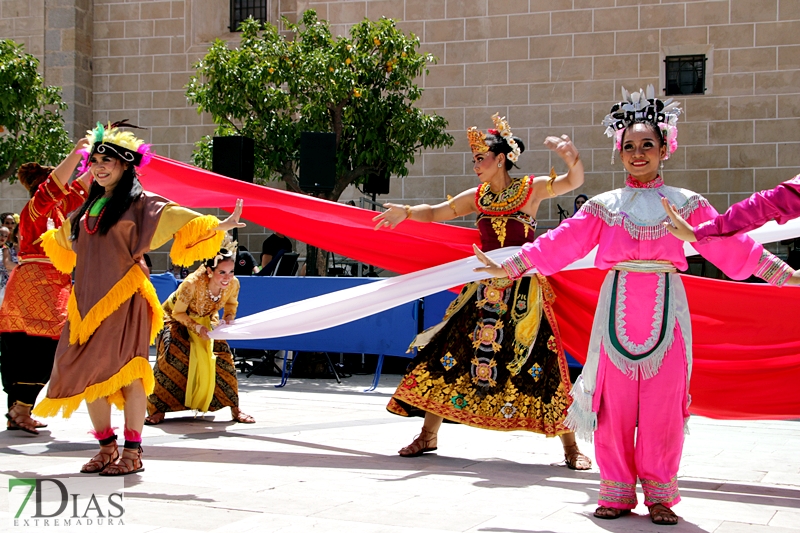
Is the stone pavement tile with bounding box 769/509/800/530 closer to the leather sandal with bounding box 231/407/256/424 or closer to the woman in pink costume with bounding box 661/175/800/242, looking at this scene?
the woman in pink costume with bounding box 661/175/800/242

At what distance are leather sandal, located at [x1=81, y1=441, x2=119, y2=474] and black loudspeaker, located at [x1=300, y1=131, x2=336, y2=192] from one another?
5.83 m

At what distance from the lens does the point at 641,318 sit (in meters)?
3.76

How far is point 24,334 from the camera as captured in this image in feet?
18.8

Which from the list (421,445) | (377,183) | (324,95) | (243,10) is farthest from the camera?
(243,10)

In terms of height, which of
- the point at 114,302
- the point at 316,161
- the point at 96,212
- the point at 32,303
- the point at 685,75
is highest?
the point at 685,75

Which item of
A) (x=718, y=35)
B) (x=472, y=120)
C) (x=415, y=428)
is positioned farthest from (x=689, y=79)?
(x=415, y=428)

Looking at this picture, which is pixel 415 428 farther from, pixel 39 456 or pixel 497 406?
pixel 39 456

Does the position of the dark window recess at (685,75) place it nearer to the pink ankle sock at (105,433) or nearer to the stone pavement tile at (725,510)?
the stone pavement tile at (725,510)

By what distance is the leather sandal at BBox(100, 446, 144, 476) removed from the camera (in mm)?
4359

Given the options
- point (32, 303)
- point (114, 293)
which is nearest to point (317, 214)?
point (114, 293)

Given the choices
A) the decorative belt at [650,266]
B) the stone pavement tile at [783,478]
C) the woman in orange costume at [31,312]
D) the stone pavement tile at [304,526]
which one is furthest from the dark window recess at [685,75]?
the stone pavement tile at [304,526]

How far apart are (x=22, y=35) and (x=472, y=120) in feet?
27.0

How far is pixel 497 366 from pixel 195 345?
2.57 meters

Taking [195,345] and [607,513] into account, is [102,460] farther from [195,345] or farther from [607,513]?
[607,513]
